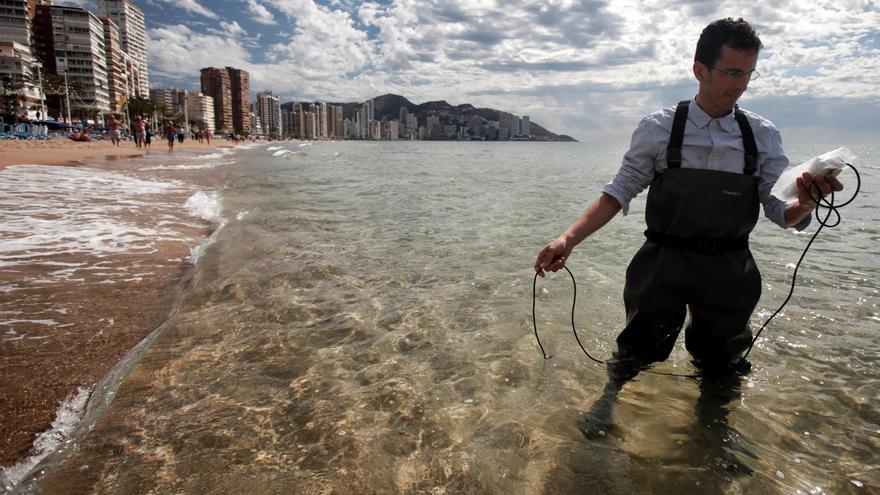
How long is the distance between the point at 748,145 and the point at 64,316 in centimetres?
548

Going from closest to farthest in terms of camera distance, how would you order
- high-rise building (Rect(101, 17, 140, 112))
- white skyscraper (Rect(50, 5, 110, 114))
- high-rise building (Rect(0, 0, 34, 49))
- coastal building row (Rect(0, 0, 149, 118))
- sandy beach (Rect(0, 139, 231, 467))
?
sandy beach (Rect(0, 139, 231, 467)) → coastal building row (Rect(0, 0, 149, 118)) → high-rise building (Rect(0, 0, 34, 49)) → white skyscraper (Rect(50, 5, 110, 114)) → high-rise building (Rect(101, 17, 140, 112))

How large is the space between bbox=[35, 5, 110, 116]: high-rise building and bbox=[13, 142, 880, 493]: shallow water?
152 meters

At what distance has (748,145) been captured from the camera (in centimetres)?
260

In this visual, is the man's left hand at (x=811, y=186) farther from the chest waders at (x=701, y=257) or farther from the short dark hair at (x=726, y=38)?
the short dark hair at (x=726, y=38)

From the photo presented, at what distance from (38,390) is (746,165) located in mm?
4512

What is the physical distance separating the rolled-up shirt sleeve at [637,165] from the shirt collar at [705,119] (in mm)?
197

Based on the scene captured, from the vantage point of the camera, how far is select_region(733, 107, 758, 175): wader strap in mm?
2584

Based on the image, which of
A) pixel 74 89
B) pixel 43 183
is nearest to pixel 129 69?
pixel 74 89

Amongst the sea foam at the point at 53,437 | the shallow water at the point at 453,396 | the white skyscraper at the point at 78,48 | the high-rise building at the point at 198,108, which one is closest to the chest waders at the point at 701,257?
the shallow water at the point at 453,396

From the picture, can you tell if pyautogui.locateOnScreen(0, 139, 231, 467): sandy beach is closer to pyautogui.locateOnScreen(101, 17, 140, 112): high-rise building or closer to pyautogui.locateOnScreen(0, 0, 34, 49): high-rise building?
pyautogui.locateOnScreen(0, 0, 34, 49): high-rise building

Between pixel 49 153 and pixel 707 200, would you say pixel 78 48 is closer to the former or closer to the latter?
pixel 49 153

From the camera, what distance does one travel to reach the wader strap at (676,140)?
264 cm

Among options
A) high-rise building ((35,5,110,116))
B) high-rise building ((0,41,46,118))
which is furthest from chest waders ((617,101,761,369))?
high-rise building ((35,5,110,116))

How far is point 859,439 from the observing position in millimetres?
Result: 2877
